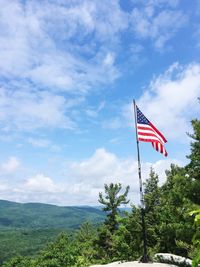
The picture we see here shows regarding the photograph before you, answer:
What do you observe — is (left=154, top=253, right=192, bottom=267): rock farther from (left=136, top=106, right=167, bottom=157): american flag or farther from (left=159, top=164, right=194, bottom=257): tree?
(left=136, top=106, right=167, bottom=157): american flag

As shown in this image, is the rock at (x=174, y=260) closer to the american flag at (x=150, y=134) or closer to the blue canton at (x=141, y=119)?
the american flag at (x=150, y=134)

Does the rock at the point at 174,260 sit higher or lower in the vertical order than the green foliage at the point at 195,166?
lower

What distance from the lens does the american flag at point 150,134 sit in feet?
74.9

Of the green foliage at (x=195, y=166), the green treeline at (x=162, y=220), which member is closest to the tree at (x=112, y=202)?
the green treeline at (x=162, y=220)

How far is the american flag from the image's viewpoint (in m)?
22.8

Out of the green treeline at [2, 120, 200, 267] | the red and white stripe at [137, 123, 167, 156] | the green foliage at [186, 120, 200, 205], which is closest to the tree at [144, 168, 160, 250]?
the green treeline at [2, 120, 200, 267]

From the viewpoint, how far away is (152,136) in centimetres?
2320

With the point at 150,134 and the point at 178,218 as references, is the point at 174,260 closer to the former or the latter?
the point at 178,218

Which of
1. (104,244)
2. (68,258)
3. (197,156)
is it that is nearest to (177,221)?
(197,156)

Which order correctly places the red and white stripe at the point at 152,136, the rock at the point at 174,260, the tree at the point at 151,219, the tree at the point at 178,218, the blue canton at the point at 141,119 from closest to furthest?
the rock at the point at 174,260, the red and white stripe at the point at 152,136, the blue canton at the point at 141,119, the tree at the point at 178,218, the tree at the point at 151,219

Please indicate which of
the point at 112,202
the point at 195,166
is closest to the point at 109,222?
the point at 112,202

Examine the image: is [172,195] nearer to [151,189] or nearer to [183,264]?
[183,264]

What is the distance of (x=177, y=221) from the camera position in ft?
98.2

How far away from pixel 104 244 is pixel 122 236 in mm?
12632
